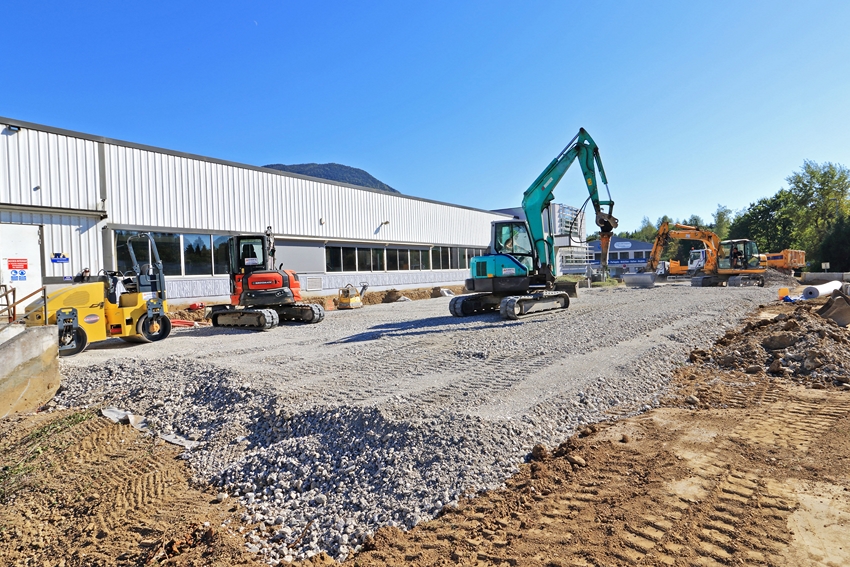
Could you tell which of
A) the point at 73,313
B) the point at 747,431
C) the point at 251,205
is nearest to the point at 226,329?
the point at 73,313

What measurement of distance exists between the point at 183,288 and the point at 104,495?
1394 centimetres

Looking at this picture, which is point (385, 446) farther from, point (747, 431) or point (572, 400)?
point (747, 431)

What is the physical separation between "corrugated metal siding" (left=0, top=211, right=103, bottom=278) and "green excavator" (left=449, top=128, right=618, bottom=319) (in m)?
11.0

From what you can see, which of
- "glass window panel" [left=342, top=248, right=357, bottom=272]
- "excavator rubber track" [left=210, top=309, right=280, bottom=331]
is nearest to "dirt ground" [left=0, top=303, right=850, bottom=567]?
"excavator rubber track" [left=210, top=309, right=280, bottom=331]

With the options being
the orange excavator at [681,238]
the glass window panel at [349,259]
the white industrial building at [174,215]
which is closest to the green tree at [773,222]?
the orange excavator at [681,238]

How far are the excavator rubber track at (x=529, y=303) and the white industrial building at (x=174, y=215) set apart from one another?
11042 mm

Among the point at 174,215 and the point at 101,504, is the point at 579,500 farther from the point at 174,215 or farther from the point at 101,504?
the point at 174,215

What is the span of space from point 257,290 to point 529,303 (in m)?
7.47

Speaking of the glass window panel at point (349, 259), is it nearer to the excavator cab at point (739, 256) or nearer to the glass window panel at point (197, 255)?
the glass window panel at point (197, 255)

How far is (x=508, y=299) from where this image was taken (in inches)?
531

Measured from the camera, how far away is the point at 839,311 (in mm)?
11820

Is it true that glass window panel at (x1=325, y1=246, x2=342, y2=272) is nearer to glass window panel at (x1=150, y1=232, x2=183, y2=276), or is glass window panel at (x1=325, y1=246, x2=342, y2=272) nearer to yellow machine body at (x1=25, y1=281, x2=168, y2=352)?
glass window panel at (x1=150, y1=232, x2=183, y2=276)

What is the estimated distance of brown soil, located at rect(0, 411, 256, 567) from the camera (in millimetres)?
3912

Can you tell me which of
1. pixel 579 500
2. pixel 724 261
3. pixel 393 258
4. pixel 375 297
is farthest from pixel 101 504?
pixel 724 261
